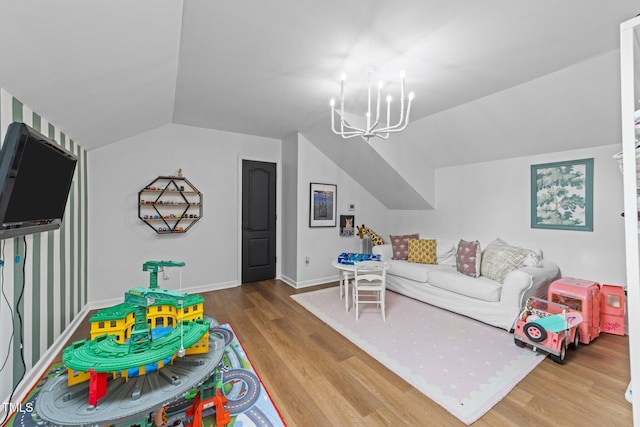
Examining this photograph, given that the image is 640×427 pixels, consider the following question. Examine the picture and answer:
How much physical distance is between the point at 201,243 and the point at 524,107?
4.45 meters

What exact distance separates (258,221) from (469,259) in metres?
3.23

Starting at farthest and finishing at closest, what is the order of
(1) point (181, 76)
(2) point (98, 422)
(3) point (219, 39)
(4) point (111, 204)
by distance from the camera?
(4) point (111, 204) → (1) point (181, 76) → (3) point (219, 39) → (2) point (98, 422)

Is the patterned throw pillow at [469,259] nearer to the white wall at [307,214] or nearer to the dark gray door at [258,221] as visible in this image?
the white wall at [307,214]

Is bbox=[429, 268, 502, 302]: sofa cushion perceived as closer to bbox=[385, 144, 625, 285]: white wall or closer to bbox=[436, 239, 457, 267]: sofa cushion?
bbox=[436, 239, 457, 267]: sofa cushion

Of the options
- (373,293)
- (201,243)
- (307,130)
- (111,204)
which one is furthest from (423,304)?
(111,204)

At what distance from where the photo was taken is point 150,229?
363 centimetres

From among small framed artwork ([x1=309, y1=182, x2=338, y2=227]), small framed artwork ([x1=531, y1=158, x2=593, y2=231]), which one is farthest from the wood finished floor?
small framed artwork ([x1=309, y1=182, x2=338, y2=227])

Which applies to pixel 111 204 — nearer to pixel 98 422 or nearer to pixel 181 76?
pixel 181 76

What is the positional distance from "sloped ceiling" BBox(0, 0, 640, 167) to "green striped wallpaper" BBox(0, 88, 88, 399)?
0.15m

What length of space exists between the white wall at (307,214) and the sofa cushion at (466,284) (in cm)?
175

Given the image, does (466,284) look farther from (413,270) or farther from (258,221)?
(258,221)

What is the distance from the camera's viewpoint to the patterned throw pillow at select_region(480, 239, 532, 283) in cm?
301

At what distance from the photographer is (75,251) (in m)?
2.77

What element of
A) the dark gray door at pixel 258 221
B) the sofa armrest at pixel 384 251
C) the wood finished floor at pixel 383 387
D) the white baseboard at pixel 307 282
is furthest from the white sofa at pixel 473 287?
the dark gray door at pixel 258 221
